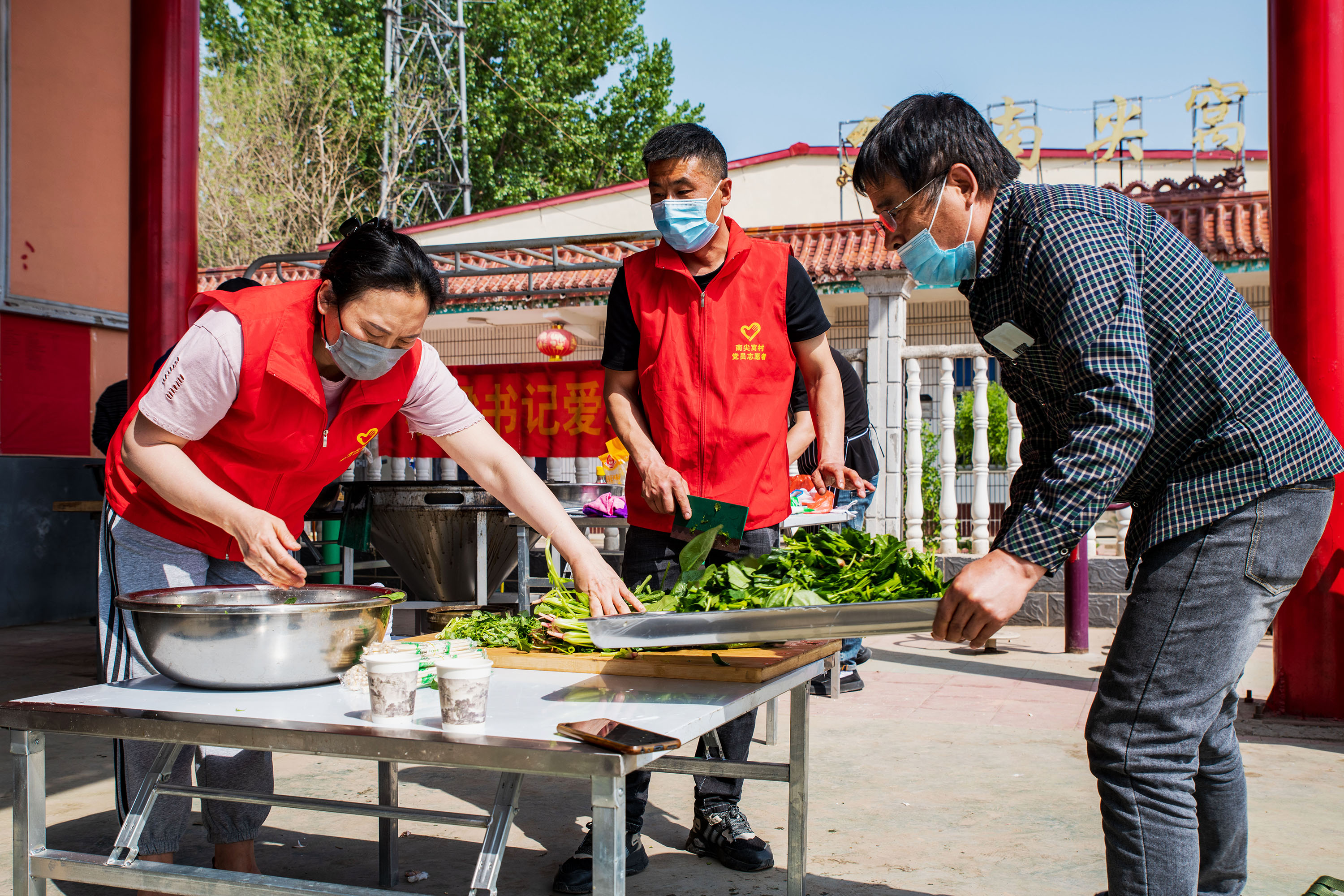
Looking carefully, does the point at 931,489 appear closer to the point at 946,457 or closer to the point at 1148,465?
the point at 946,457

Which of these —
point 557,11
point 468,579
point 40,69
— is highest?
point 557,11

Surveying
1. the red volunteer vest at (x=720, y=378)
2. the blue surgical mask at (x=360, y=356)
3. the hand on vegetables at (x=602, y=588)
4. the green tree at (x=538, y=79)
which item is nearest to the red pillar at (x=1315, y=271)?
the red volunteer vest at (x=720, y=378)

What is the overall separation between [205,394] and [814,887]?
1.96 meters

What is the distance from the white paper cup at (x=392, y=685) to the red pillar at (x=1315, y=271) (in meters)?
4.08

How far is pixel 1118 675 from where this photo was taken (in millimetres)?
1932

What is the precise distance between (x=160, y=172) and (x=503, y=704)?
520 cm

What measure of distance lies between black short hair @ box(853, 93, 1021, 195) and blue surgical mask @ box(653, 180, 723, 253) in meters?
1.13

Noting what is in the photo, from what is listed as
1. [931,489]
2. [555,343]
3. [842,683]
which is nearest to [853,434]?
[842,683]

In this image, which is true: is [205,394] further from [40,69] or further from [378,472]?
[40,69]

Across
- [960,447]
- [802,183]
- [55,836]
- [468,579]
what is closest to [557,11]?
[802,183]

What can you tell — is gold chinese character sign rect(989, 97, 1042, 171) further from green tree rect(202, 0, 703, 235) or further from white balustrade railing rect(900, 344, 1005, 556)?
green tree rect(202, 0, 703, 235)

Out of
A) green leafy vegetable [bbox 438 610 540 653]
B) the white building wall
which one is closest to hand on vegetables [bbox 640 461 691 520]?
green leafy vegetable [bbox 438 610 540 653]

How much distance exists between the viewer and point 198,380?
225 centimetres

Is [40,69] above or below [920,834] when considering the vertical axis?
above
